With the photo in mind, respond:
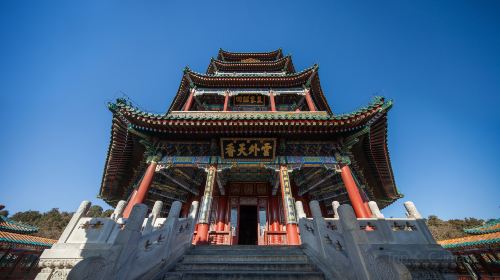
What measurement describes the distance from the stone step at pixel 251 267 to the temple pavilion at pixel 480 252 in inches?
577

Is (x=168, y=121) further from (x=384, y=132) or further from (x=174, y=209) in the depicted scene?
(x=384, y=132)

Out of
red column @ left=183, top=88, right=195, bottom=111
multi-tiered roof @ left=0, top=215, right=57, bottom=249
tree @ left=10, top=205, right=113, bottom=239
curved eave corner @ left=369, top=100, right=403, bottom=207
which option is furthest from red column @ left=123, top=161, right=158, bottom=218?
tree @ left=10, top=205, right=113, bottom=239

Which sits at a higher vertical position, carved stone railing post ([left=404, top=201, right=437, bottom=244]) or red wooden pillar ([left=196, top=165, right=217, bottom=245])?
red wooden pillar ([left=196, top=165, right=217, bottom=245])

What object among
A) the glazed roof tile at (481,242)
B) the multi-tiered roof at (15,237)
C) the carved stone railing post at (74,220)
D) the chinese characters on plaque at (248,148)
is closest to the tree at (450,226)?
the glazed roof tile at (481,242)

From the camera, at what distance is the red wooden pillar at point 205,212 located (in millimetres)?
7108

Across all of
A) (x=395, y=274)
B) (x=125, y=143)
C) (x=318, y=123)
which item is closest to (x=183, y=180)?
(x=125, y=143)

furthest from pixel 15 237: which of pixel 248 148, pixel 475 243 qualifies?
pixel 475 243

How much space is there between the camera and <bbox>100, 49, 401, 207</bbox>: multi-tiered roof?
27.8 ft

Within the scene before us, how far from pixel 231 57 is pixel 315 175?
1424 cm

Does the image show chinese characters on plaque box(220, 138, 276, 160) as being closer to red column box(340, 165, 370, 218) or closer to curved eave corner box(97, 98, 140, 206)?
red column box(340, 165, 370, 218)

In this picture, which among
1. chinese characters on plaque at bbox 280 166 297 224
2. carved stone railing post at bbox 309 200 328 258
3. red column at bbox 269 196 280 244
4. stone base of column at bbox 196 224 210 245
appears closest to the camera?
carved stone railing post at bbox 309 200 328 258

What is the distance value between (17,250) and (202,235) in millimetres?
16620

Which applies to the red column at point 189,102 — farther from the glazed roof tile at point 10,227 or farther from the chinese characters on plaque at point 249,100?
the glazed roof tile at point 10,227

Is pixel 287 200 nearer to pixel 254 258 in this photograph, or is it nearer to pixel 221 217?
pixel 254 258
